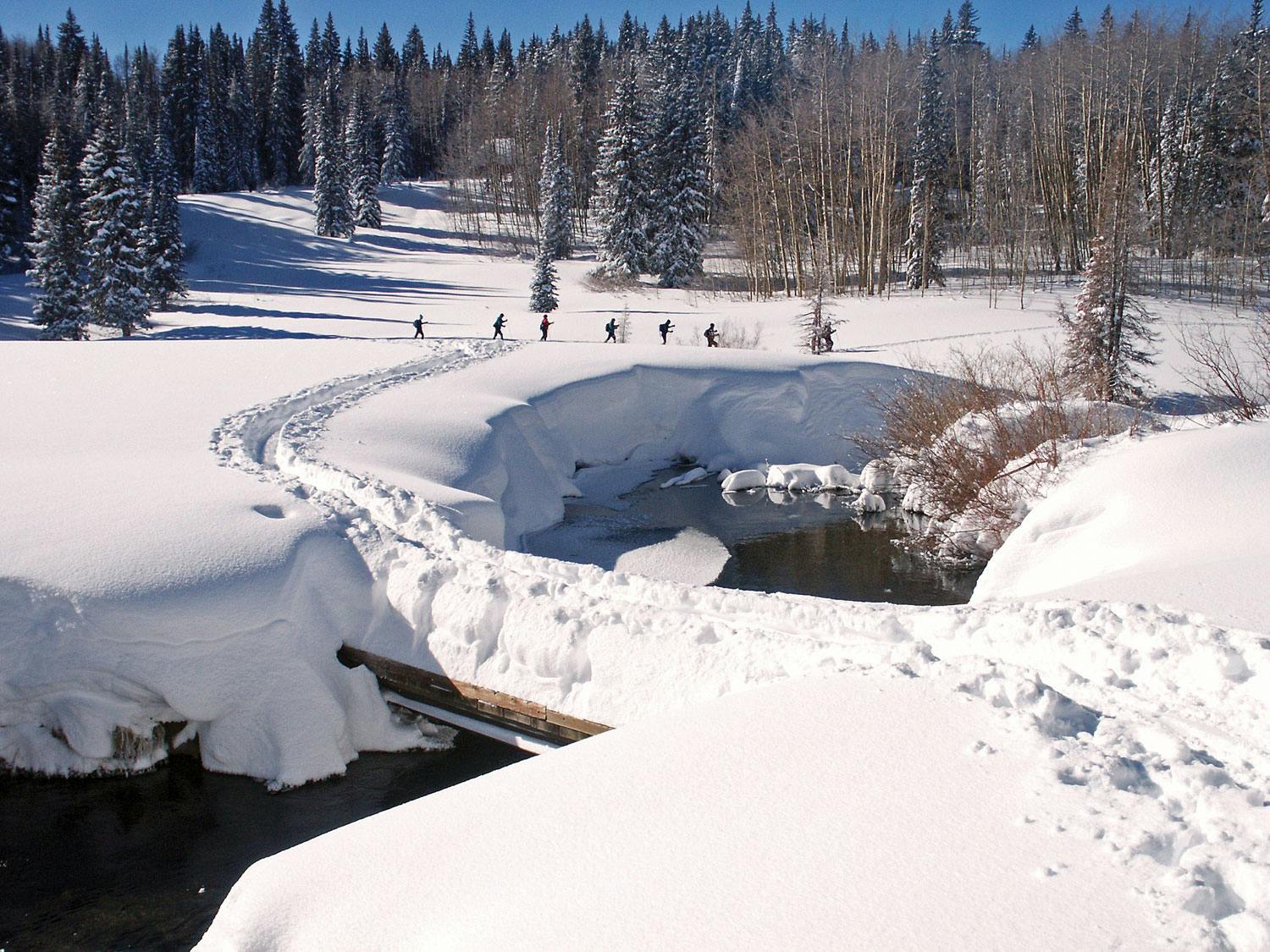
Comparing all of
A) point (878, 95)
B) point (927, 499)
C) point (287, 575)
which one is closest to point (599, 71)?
point (878, 95)

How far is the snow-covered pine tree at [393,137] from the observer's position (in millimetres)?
71750

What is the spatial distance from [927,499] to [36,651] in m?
12.9

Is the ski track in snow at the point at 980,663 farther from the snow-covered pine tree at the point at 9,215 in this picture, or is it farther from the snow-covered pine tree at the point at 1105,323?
the snow-covered pine tree at the point at 9,215

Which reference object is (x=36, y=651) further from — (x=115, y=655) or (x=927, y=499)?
(x=927, y=499)

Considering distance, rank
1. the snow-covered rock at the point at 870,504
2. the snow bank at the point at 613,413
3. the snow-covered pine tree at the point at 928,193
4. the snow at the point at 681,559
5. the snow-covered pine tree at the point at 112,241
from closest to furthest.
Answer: the snow at the point at 681,559, the snow bank at the point at 613,413, the snow-covered rock at the point at 870,504, the snow-covered pine tree at the point at 112,241, the snow-covered pine tree at the point at 928,193

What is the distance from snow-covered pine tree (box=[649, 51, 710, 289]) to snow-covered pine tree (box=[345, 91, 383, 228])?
22.5 m

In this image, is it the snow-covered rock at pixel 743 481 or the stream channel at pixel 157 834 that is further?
the snow-covered rock at pixel 743 481

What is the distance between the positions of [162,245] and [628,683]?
39.0 m

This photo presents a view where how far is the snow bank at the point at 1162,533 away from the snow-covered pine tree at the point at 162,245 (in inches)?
1324

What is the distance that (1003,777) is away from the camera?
450 cm

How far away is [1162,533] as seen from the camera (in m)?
8.26

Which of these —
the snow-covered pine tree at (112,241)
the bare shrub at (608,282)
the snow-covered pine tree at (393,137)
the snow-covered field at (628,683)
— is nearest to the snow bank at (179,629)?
the snow-covered field at (628,683)

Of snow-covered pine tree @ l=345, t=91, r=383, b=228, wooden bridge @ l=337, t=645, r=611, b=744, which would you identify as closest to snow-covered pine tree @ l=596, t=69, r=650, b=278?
snow-covered pine tree @ l=345, t=91, r=383, b=228

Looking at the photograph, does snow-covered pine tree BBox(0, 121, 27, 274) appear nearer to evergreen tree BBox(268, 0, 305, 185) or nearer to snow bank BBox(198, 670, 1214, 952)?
evergreen tree BBox(268, 0, 305, 185)
